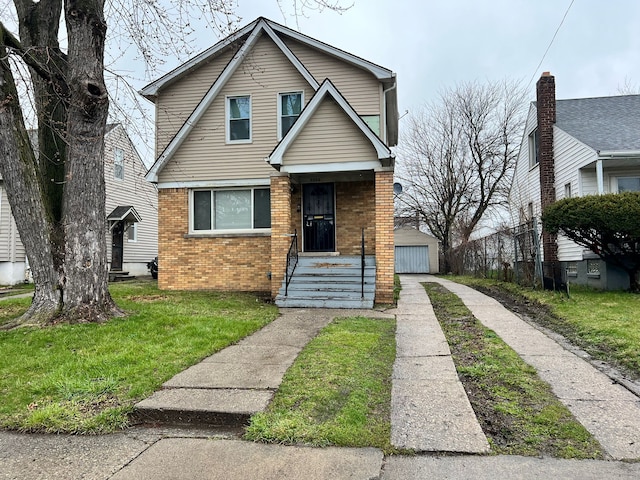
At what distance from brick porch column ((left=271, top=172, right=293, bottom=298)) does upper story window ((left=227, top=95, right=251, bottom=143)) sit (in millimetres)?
2846

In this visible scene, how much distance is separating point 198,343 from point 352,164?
233 inches

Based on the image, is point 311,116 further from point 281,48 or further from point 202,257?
point 202,257

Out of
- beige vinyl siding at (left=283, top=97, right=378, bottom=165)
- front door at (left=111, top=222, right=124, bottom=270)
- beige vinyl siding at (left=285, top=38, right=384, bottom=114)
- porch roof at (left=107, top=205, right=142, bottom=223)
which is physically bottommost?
front door at (left=111, top=222, right=124, bottom=270)

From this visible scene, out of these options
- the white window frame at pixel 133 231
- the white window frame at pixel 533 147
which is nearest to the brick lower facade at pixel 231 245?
the white window frame at pixel 533 147

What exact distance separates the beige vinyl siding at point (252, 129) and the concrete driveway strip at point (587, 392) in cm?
832

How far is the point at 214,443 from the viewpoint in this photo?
11.2ft

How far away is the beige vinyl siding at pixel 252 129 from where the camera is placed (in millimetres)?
13031

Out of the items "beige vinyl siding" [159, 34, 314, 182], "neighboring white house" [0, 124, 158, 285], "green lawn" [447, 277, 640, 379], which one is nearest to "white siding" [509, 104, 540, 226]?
"green lawn" [447, 277, 640, 379]

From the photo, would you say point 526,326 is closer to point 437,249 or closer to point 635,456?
point 635,456

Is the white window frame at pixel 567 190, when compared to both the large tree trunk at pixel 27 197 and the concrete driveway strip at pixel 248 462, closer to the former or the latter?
the concrete driveway strip at pixel 248 462

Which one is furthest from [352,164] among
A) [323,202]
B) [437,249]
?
[437,249]

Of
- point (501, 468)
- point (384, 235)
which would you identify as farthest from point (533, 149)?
point (501, 468)

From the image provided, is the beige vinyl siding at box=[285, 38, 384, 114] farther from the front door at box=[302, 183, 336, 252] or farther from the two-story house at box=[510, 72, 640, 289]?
the two-story house at box=[510, 72, 640, 289]

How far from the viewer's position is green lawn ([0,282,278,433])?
3.89 m
